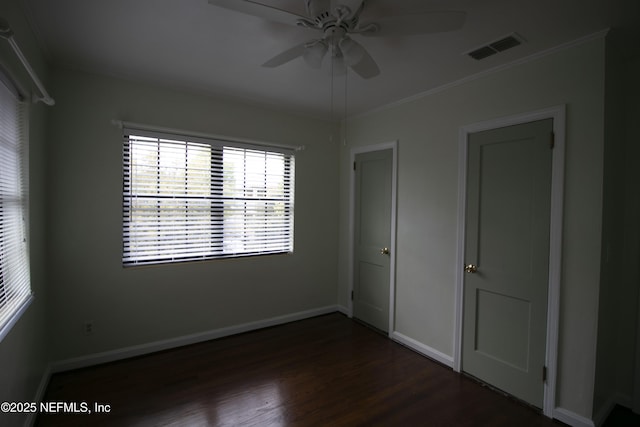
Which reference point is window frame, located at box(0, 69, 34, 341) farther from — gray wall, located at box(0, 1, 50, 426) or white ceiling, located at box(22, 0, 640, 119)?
white ceiling, located at box(22, 0, 640, 119)

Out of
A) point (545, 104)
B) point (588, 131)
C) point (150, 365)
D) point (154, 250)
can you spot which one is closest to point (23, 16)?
point (154, 250)

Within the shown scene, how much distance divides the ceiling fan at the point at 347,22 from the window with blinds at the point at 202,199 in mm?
1590

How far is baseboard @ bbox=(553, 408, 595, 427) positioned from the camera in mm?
2028

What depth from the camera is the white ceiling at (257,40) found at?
1775 millimetres

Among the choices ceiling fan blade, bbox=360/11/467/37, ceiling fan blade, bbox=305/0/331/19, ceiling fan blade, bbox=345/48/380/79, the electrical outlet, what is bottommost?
the electrical outlet

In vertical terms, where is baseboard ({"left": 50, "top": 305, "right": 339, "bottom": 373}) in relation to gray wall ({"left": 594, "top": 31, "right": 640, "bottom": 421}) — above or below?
below

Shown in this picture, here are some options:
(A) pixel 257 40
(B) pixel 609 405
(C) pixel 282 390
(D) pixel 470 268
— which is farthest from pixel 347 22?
(B) pixel 609 405

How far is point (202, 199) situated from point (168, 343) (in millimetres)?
1461

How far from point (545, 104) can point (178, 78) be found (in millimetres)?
2994

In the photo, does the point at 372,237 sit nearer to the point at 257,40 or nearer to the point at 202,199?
the point at 202,199

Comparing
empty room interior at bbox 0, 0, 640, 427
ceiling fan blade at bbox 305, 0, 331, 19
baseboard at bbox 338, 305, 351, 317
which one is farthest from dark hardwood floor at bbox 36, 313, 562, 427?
ceiling fan blade at bbox 305, 0, 331, 19

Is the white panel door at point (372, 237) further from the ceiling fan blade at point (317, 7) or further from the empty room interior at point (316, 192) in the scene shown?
the ceiling fan blade at point (317, 7)

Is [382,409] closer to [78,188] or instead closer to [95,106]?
[78,188]

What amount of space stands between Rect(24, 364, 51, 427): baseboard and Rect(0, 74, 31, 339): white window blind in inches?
27.9
